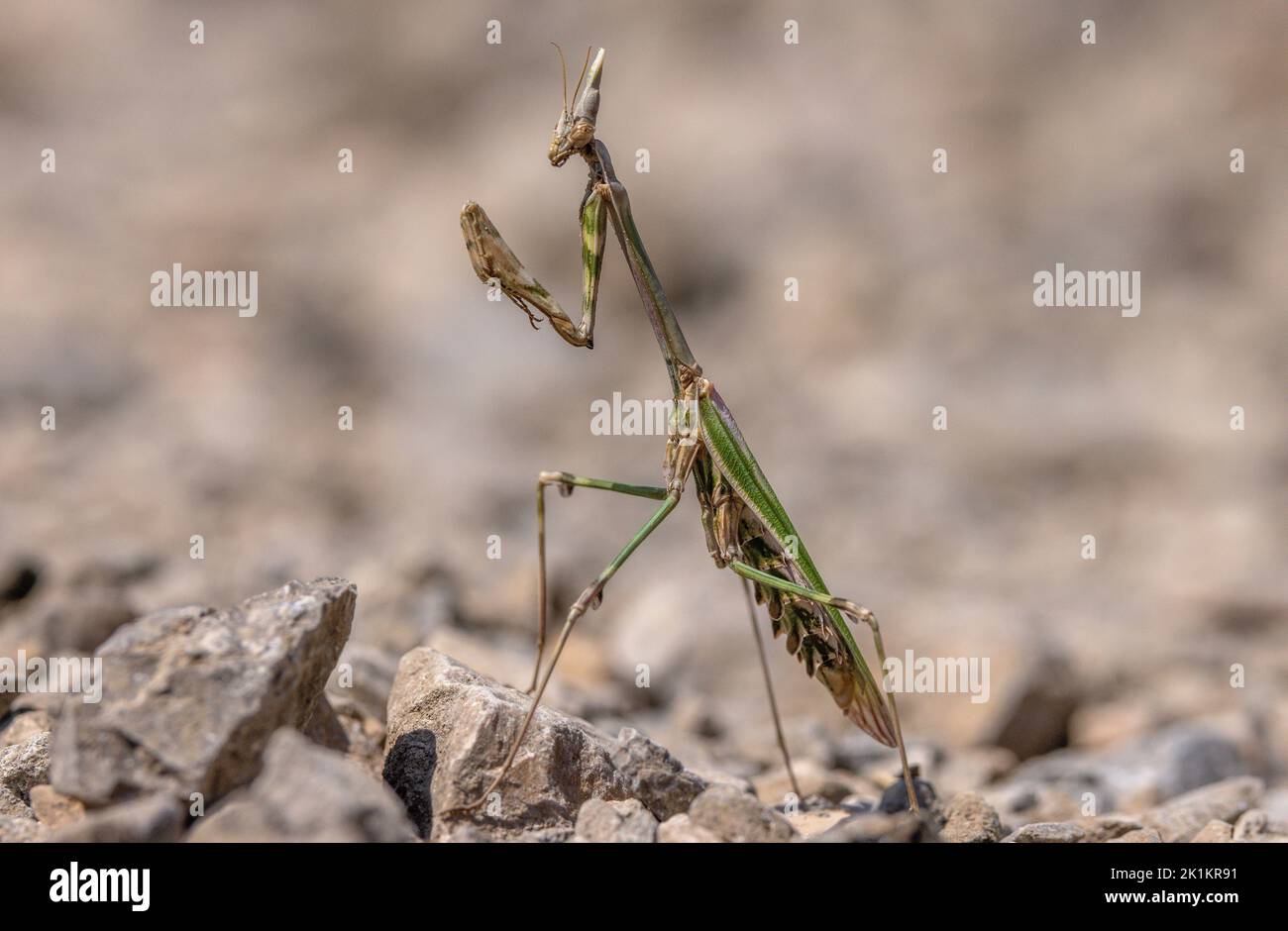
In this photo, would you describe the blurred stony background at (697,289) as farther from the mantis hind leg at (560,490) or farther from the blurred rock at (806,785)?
the mantis hind leg at (560,490)

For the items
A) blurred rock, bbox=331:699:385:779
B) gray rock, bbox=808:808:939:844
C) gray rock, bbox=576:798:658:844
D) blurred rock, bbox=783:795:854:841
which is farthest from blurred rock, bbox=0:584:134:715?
gray rock, bbox=808:808:939:844

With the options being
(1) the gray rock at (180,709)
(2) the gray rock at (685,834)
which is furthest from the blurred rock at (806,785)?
(1) the gray rock at (180,709)

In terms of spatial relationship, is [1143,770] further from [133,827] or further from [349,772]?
[133,827]

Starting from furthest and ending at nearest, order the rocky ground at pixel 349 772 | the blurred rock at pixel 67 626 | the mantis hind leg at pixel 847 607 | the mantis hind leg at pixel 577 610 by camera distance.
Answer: the blurred rock at pixel 67 626 → the mantis hind leg at pixel 847 607 → the mantis hind leg at pixel 577 610 → the rocky ground at pixel 349 772

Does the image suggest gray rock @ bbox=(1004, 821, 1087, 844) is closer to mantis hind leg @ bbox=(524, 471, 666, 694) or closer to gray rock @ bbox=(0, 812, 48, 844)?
mantis hind leg @ bbox=(524, 471, 666, 694)

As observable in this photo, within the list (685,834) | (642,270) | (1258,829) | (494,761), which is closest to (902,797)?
(1258,829)
